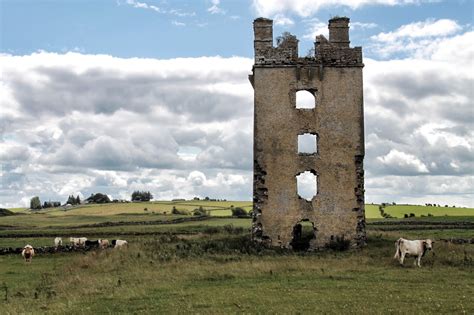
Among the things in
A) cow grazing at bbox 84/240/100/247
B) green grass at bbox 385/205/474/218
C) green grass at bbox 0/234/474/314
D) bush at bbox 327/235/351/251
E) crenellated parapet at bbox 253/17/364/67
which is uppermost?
crenellated parapet at bbox 253/17/364/67

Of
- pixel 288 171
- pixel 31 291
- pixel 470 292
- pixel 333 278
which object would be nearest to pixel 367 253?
pixel 288 171

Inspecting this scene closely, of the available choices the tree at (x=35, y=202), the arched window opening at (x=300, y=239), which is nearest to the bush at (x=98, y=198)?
the tree at (x=35, y=202)

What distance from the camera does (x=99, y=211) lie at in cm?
9600

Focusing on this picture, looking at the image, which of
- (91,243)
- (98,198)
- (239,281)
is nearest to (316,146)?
(239,281)

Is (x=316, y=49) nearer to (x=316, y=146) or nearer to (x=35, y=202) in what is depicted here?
(x=316, y=146)

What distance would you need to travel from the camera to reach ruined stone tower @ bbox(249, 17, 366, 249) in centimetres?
2833

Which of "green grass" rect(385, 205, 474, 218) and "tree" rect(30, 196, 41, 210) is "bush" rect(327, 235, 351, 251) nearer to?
"green grass" rect(385, 205, 474, 218)

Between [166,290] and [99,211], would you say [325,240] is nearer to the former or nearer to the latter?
[166,290]

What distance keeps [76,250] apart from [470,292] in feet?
87.2

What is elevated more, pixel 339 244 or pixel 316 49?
pixel 316 49

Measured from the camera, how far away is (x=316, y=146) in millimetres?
28750

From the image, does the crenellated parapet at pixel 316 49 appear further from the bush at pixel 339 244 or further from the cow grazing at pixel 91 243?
the cow grazing at pixel 91 243

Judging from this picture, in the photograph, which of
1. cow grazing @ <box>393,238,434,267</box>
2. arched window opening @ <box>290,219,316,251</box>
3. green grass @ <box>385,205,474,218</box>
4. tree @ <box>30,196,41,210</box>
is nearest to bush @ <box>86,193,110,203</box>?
tree @ <box>30,196,41,210</box>

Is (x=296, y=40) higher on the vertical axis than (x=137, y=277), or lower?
higher
